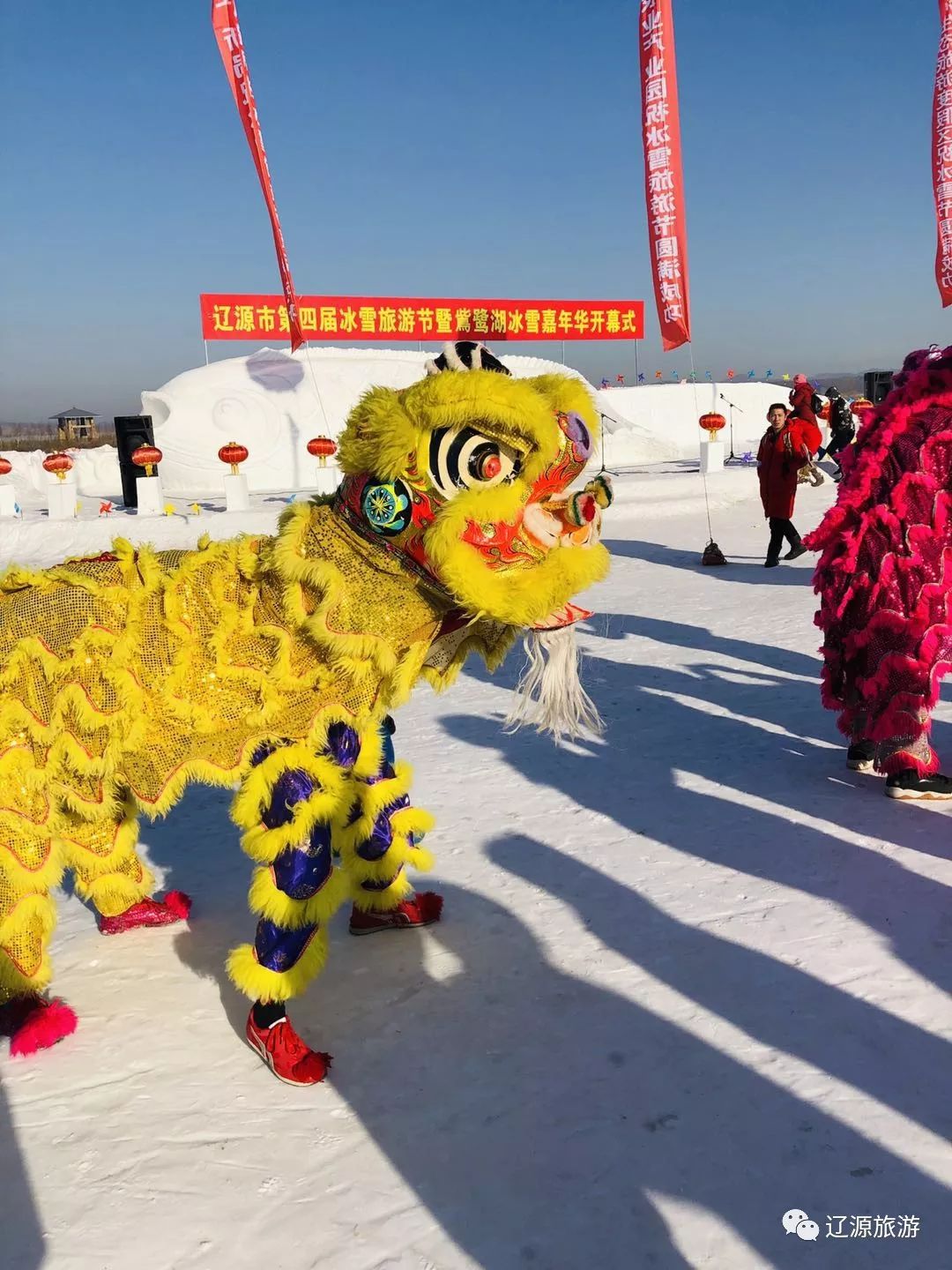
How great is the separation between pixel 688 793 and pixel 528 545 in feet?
6.11

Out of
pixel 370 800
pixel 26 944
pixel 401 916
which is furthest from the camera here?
pixel 401 916

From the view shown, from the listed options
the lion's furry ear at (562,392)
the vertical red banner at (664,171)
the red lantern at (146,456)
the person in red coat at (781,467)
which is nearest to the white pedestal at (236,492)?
the red lantern at (146,456)

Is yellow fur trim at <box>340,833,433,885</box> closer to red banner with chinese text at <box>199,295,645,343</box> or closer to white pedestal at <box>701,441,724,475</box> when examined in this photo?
white pedestal at <box>701,441,724,475</box>

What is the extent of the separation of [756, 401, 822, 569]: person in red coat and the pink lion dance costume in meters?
4.80

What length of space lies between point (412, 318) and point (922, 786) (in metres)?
17.0

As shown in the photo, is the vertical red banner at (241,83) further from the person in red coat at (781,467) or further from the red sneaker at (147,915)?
the red sneaker at (147,915)

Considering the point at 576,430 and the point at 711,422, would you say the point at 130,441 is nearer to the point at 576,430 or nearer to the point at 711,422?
the point at 711,422

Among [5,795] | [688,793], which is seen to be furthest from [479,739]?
[5,795]

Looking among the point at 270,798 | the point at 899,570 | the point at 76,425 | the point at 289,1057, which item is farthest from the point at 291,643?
the point at 76,425

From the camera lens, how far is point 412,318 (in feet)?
60.9

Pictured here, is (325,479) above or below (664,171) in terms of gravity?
below

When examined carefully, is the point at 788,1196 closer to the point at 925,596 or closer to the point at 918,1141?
the point at 918,1141

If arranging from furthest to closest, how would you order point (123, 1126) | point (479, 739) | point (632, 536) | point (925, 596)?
point (632, 536) < point (479, 739) < point (925, 596) < point (123, 1126)

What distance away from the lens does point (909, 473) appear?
10.4ft
